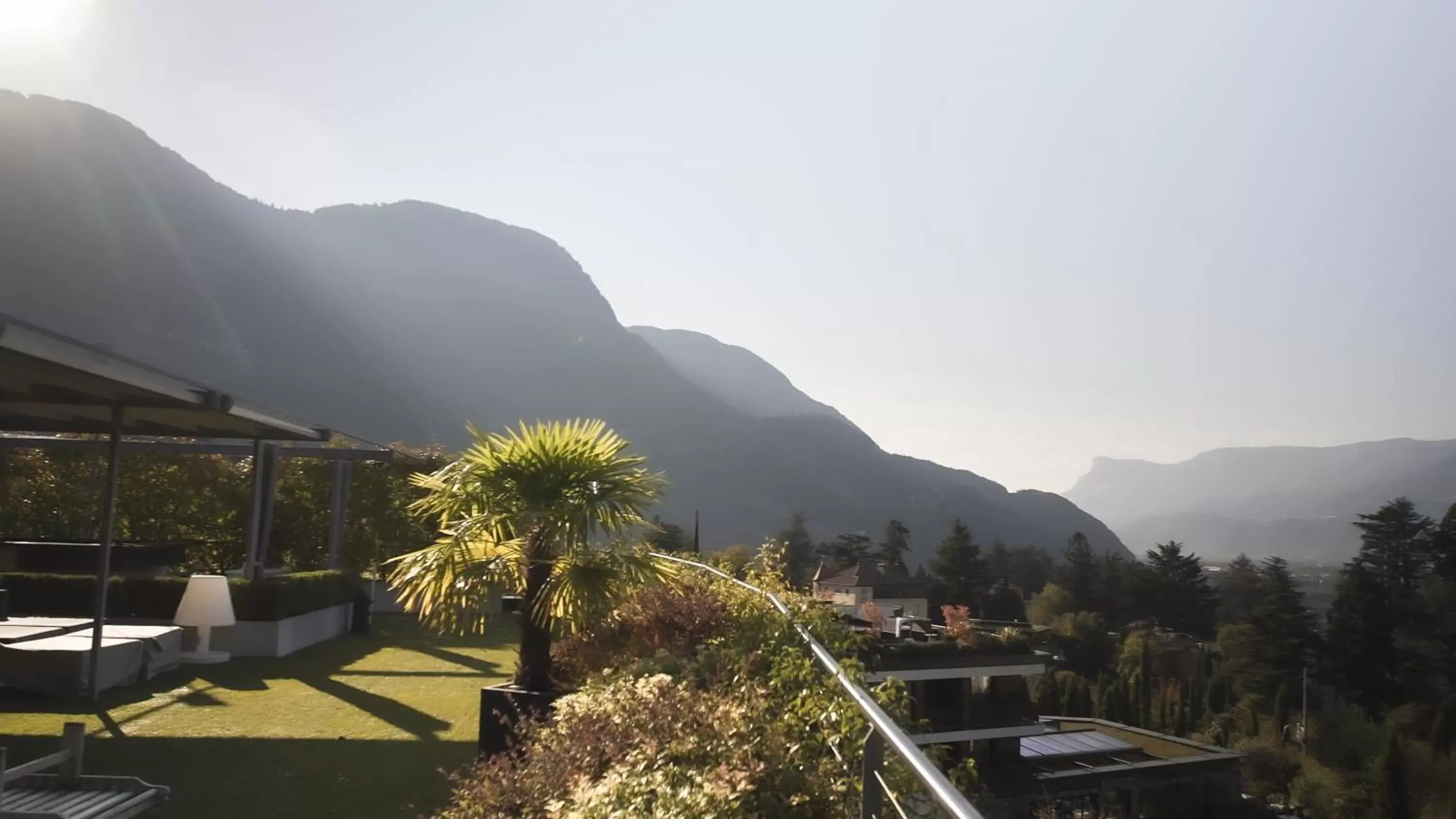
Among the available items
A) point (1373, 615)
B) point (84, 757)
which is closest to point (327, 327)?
point (1373, 615)

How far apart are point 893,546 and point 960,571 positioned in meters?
12.5

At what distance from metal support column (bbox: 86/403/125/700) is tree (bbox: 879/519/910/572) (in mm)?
71914

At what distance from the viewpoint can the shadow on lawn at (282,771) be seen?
15.2ft

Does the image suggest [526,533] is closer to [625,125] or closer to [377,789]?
[377,789]

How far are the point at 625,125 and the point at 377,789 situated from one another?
9.45 m

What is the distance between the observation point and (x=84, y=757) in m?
5.68

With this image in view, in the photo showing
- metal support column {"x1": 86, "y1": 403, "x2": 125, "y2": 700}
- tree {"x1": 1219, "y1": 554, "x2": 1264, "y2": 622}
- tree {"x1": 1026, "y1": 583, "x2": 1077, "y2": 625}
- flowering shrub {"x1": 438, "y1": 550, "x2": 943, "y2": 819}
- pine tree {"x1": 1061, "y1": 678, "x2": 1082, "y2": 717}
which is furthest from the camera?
tree {"x1": 1219, "y1": 554, "x2": 1264, "y2": 622}

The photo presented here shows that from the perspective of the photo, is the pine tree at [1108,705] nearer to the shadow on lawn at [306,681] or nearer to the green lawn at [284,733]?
the shadow on lawn at [306,681]

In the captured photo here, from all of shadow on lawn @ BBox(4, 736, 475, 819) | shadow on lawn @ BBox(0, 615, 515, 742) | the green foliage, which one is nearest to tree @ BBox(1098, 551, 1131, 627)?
the green foliage

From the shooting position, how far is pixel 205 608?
360 inches

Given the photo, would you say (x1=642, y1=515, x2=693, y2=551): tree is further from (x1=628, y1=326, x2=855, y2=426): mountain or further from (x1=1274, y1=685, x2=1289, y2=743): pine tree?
(x1=628, y1=326, x2=855, y2=426): mountain

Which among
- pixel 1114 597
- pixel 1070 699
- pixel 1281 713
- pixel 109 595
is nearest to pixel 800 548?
pixel 1114 597

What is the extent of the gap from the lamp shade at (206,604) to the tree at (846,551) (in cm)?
6391

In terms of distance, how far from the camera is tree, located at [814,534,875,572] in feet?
242
